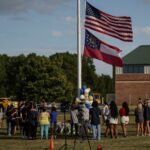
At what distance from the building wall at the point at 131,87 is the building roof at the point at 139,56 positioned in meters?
3.19

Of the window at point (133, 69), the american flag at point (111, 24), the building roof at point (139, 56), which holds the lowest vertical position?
the american flag at point (111, 24)

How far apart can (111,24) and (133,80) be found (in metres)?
69.8

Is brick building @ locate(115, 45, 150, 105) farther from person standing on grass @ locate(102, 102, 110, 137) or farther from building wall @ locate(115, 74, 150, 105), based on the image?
person standing on grass @ locate(102, 102, 110, 137)

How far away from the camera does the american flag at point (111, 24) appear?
25.0 metres

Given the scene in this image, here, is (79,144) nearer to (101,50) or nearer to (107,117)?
(107,117)

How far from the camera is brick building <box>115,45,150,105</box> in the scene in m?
93.1

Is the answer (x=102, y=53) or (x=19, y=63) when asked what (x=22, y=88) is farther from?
(x=102, y=53)

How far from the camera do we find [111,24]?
25281mm

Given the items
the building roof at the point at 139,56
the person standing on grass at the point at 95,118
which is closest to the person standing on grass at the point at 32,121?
the person standing on grass at the point at 95,118

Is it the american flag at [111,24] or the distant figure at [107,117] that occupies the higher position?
the american flag at [111,24]

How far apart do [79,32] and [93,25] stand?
1722 mm

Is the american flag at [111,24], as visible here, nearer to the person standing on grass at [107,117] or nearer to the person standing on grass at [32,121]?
the person standing on grass at [107,117]

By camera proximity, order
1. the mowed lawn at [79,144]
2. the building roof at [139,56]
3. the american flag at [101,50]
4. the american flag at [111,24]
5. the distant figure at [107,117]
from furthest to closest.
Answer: the building roof at [139,56] → the distant figure at [107,117] → the american flag at [101,50] → the american flag at [111,24] → the mowed lawn at [79,144]

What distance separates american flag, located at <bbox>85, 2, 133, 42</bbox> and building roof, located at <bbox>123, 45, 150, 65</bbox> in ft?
236
